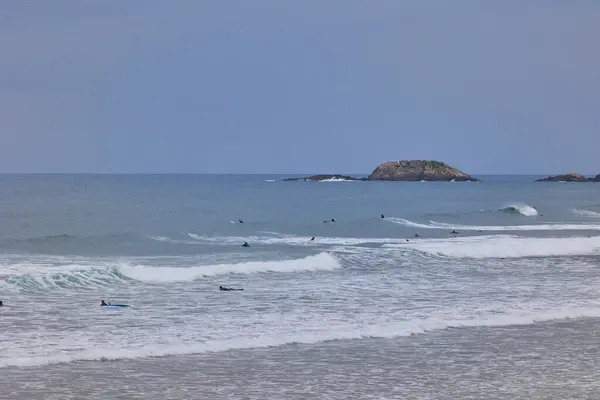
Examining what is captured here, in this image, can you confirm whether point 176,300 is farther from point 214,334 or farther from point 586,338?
point 586,338

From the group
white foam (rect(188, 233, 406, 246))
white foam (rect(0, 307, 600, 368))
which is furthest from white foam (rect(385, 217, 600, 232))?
white foam (rect(0, 307, 600, 368))

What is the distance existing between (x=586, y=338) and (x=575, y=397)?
5202 mm

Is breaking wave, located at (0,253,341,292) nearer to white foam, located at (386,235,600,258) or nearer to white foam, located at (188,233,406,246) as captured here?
white foam, located at (386,235,600,258)

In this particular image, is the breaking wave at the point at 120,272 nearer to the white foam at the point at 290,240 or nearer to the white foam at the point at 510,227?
the white foam at the point at 290,240

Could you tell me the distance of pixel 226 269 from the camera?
31.0 meters

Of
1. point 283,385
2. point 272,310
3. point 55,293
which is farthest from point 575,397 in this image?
point 55,293

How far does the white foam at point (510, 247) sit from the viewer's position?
128ft

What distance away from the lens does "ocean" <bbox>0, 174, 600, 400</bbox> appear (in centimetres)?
1384

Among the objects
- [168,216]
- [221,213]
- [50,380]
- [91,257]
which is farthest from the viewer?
[221,213]

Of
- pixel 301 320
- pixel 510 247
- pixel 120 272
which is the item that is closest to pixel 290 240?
pixel 510 247

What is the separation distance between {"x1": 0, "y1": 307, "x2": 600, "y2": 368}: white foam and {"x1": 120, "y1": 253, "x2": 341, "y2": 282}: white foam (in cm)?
1127

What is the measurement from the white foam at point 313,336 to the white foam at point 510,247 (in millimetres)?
17602

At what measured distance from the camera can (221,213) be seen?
73688 millimetres

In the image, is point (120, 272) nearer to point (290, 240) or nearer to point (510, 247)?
point (290, 240)
